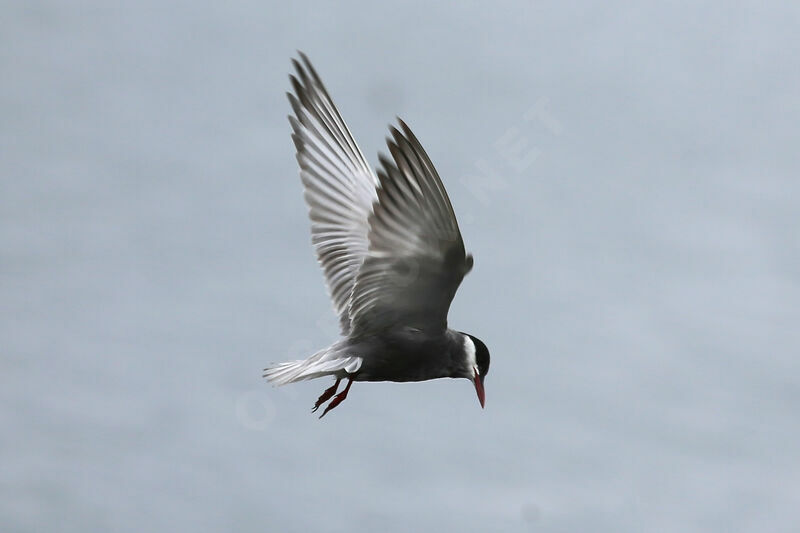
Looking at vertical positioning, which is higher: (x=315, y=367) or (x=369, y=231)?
(x=369, y=231)

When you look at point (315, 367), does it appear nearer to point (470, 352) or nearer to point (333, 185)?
point (470, 352)

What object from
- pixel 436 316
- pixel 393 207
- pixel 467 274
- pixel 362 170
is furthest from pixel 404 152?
pixel 362 170

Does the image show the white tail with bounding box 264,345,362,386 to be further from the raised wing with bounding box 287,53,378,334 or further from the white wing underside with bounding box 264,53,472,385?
the raised wing with bounding box 287,53,378,334

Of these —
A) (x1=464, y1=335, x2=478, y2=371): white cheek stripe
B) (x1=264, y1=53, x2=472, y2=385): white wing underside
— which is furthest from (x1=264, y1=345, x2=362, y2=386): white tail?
(x1=464, y1=335, x2=478, y2=371): white cheek stripe

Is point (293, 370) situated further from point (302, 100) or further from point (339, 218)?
point (302, 100)

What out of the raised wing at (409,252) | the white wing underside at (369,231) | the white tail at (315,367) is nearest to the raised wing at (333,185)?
the white wing underside at (369,231)

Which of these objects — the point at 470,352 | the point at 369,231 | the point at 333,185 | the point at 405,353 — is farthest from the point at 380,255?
the point at 333,185
